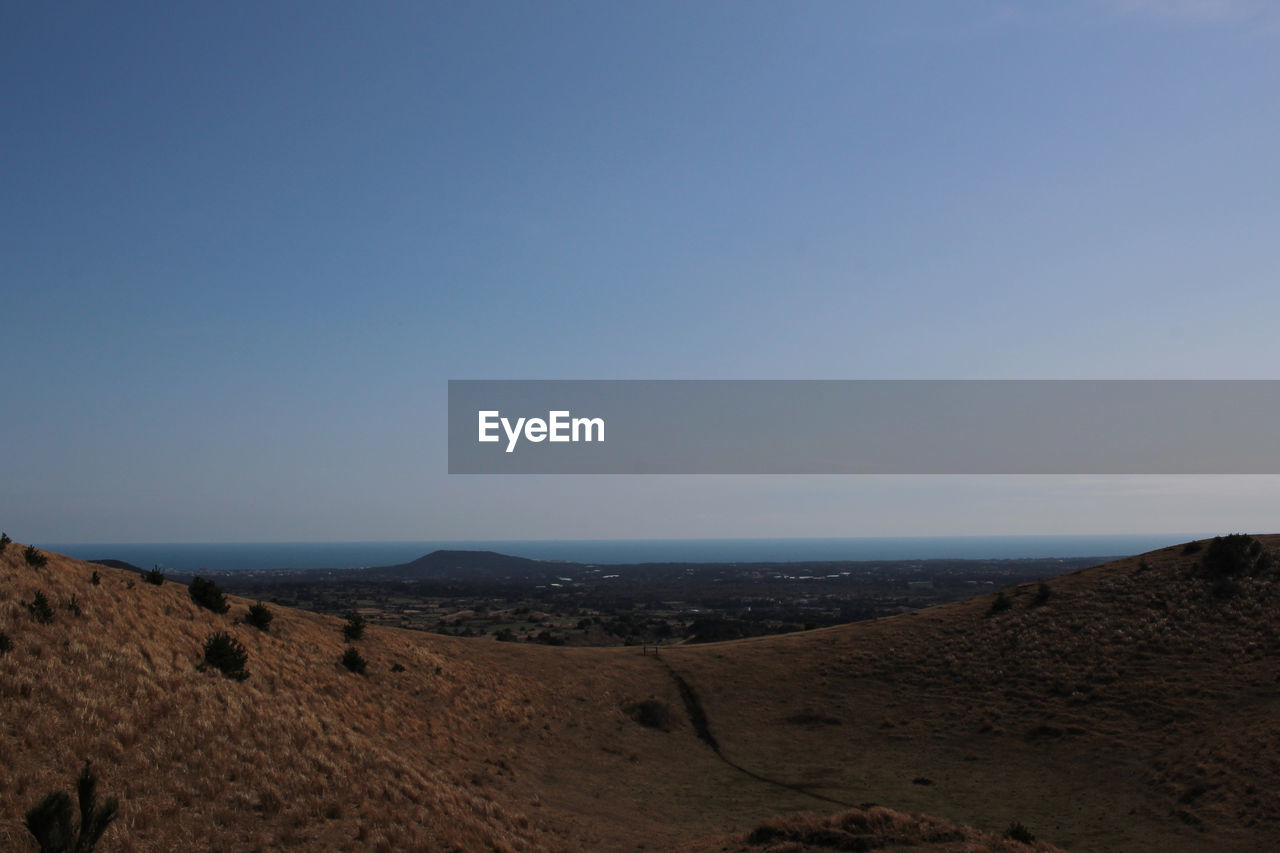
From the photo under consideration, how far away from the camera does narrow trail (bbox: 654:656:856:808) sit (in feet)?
92.7

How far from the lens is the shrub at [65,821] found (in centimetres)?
878

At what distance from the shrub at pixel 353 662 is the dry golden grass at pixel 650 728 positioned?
740mm

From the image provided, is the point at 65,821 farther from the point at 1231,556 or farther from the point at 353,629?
the point at 1231,556

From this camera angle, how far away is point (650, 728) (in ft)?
121

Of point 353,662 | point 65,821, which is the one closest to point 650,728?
point 353,662

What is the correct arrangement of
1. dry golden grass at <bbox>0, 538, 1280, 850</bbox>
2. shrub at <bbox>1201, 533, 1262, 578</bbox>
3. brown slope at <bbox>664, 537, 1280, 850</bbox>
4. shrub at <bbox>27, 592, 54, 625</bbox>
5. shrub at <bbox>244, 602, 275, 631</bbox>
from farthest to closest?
shrub at <bbox>1201, 533, 1262, 578</bbox> → shrub at <bbox>244, 602, 275, 631</bbox> → brown slope at <bbox>664, 537, 1280, 850</bbox> → shrub at <bbox>27, 592, 54, 625</bbox> → dry golden grass at <bbox>0, 538, 1280, 850</bbox>

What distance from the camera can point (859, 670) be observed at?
4356 cm

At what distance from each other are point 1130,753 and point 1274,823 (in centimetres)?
861

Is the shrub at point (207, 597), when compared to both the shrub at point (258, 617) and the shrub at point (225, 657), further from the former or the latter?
the shrub at point (225, 657)

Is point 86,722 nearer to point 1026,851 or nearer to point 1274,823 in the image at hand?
point 1026,851

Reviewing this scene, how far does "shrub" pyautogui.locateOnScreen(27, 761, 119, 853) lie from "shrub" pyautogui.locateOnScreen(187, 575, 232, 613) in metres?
20.6

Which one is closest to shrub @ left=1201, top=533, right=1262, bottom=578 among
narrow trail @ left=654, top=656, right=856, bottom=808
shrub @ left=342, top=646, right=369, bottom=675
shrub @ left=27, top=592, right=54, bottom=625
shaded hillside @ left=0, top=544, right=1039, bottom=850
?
narrow trail @ left=654, top=656, right=856, bottom=808

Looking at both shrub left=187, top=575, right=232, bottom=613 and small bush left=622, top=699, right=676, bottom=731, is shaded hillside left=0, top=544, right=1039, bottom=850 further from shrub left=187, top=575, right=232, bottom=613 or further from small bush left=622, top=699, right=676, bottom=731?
shrub left=187, top=575, right=232, bottom=613

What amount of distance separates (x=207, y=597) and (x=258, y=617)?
2127 millimetres
